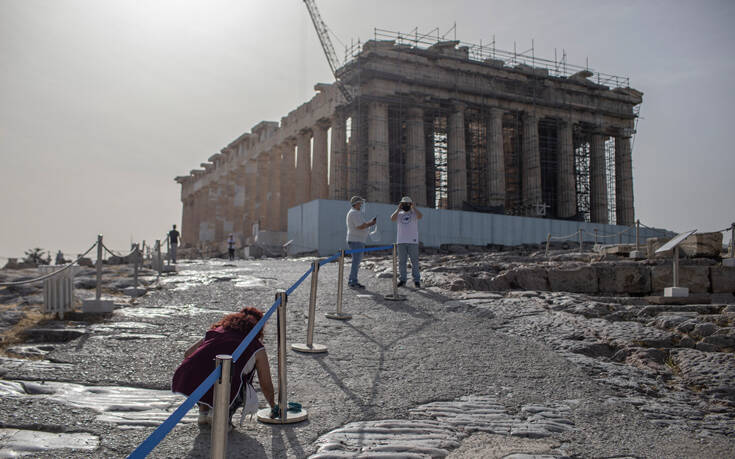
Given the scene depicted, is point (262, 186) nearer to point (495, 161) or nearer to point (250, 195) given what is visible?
point (250, 195)

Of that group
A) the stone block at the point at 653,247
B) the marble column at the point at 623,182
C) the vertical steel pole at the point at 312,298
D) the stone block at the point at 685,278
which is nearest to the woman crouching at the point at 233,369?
the vertical steel pole at the point at 312,298

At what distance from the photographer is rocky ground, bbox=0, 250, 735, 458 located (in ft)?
12.9

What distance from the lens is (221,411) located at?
8.80ft

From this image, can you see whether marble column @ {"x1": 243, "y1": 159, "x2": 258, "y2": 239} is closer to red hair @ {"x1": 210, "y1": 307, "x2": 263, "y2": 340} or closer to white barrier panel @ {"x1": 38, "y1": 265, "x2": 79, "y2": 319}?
white barrier panel @ {"x1": 38, "y1": 265, "x2": 79, "y2": 319}

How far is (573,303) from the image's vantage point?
8812mm

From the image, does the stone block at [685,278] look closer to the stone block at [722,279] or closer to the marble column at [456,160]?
the stone block at [722,279]

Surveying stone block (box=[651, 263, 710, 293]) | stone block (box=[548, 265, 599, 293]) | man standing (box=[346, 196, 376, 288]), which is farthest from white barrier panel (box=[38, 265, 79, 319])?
stone block (box=[651, 263, 710, 293])

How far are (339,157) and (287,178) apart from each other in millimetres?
10471

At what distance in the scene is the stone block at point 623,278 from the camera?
40.1 ft

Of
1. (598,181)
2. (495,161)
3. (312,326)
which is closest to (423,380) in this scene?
(312,326)

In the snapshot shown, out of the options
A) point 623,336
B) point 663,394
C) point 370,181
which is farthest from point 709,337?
point 370,181

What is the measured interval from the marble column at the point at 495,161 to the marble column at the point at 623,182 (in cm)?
1139

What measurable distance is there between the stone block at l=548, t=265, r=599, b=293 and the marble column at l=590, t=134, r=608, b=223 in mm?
31251

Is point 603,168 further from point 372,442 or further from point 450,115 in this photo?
point 372,442
